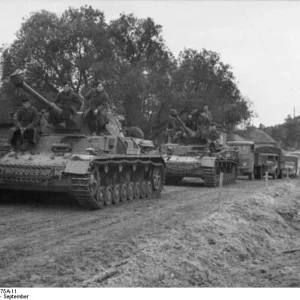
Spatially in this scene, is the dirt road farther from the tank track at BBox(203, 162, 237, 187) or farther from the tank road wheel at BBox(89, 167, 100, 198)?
the tank track at BBox(203, 162, 237, 187)

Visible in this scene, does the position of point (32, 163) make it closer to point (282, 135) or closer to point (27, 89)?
point (27, 89)

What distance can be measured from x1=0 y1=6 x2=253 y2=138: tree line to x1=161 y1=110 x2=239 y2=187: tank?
14.2 m

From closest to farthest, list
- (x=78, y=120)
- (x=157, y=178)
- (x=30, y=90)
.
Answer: (x=30, y=90)
(x=78, y=120)
(x=157, y=178)

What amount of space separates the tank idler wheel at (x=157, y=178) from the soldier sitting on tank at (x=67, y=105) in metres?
3.36

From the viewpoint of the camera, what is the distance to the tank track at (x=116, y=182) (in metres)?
→ 12.2

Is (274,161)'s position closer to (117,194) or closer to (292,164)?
(292,164)

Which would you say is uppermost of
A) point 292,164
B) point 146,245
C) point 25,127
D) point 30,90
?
point 30,90

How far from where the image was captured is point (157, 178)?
16875 millimetres

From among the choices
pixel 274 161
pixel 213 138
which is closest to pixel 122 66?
pixel 274 161

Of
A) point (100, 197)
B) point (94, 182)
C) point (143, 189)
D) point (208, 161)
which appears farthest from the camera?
point (208, 161)

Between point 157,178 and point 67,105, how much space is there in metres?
4.03

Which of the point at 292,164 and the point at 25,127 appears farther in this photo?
the point at 292,164

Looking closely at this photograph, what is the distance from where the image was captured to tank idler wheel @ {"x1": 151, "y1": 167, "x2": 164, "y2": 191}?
16572 mm

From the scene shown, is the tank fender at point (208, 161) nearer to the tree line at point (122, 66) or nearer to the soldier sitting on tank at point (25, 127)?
the soldier sitting on tank at point (25, 127)
